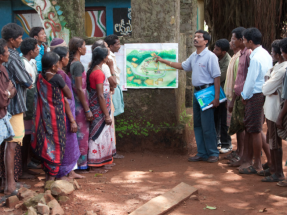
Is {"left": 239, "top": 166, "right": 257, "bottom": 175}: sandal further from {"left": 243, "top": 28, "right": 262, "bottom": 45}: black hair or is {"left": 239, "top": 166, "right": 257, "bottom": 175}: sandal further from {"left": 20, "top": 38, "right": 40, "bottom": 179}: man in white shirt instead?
{"left": 20, "top": 38, "right": 40, "bottom": 179}: man in white shirt

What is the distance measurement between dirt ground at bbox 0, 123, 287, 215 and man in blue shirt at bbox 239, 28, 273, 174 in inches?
24.5

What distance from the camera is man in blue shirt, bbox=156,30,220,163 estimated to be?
5.29 metres

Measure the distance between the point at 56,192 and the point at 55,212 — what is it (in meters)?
0.36

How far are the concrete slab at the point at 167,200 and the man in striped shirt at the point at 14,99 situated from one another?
1.52 metres

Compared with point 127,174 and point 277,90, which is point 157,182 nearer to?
point 127,174

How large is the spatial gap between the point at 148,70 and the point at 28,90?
2.08 m

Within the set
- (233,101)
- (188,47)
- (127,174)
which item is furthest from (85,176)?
(188,47)

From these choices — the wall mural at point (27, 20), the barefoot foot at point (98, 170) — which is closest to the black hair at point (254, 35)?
the barefoot foot at point (98, 170)

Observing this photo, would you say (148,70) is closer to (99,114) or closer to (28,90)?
(99,114)

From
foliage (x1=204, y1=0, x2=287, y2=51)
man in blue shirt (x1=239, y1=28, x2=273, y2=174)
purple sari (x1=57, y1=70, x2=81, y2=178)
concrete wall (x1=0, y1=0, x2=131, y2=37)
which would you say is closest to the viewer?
purple sari (x1=57, y1=70, x2=81, y2=178)

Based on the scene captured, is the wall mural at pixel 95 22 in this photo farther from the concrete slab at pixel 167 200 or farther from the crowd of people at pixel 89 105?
the concrete slab at pixel 167 200

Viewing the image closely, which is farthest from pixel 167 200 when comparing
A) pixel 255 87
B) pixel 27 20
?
pixel 27 20

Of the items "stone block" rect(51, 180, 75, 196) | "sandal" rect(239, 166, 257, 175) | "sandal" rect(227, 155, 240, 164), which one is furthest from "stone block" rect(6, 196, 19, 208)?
"sandal" rect(227, 155, 240, 164)

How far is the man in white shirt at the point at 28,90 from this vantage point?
13.9 ft
